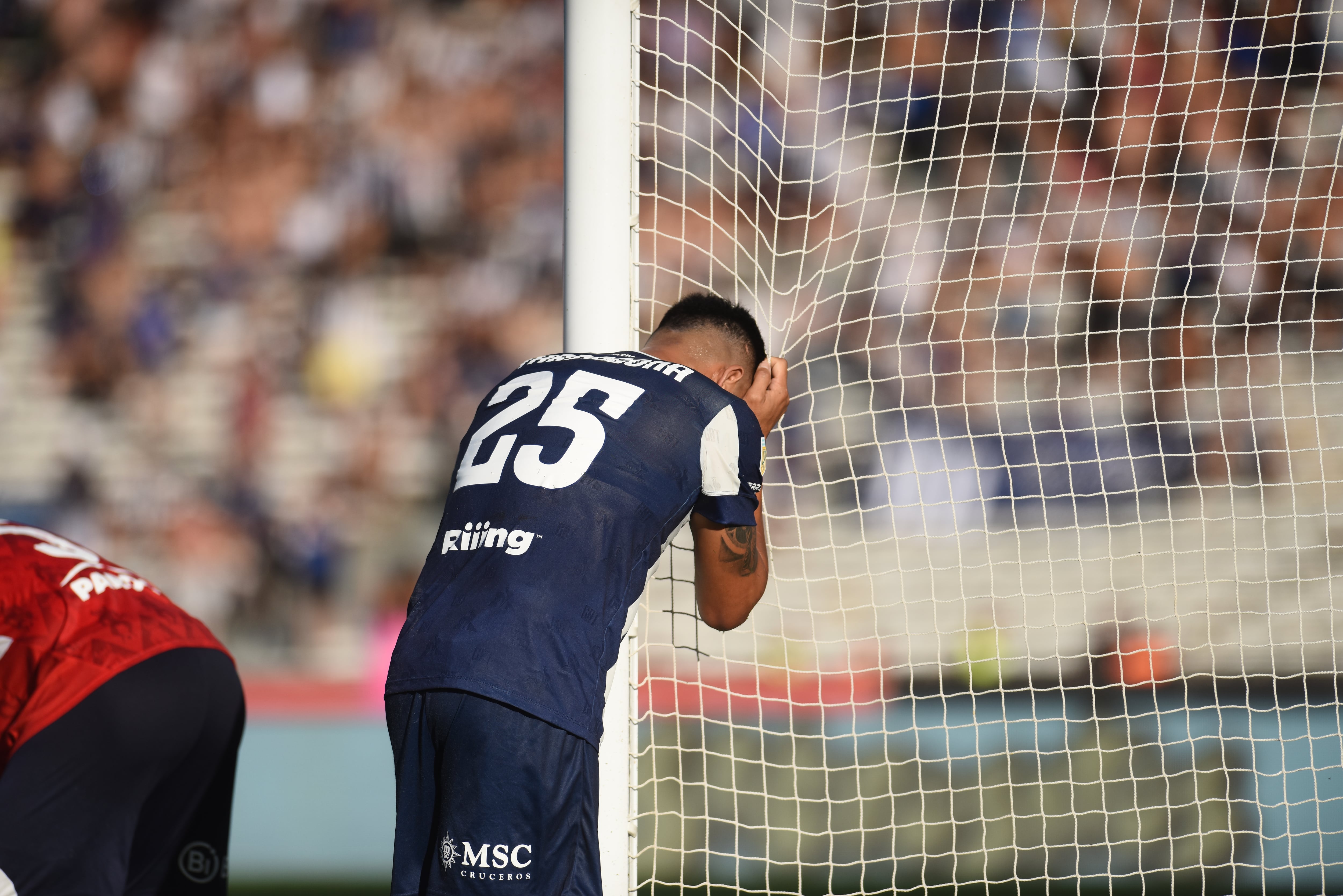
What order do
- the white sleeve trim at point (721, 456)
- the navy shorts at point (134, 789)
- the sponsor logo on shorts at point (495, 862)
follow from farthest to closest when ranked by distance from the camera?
the navy shorts at point (134, 789) → the white sleeve trim at point (721, 456) → the sponsor logo on shorts at point (495, 862)

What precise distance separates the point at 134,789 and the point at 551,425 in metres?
1.13

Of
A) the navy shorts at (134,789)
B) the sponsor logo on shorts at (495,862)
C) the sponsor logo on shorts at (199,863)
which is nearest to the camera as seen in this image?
the sponsor logo on shorts at (495,862)

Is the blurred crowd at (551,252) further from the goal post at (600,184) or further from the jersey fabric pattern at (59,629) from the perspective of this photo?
the jersey fabric pattern at (59,629)

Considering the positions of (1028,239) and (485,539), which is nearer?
(485,539)

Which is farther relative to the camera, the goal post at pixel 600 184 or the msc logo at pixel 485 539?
the goal post at pixel 600 184

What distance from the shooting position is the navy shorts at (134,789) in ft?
6.39

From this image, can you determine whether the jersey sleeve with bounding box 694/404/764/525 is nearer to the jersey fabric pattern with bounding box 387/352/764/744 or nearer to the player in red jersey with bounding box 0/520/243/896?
the jersey fabric pattern with bounding box 387/352/764/744

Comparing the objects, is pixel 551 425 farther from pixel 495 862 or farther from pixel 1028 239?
pixel 1028 239

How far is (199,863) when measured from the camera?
7.50 ft

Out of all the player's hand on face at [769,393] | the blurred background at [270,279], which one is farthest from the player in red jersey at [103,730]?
the blurred background at [270,279]

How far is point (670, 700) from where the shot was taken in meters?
4.73

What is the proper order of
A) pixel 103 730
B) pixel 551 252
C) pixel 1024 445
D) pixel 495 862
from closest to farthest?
pixel 495 862 → pixel 103 730 → pixel 1024 445 → pixel 551 252

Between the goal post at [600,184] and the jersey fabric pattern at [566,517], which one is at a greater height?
the goal post at [600,184]

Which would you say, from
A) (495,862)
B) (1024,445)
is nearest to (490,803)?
(495,862)
